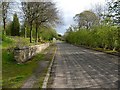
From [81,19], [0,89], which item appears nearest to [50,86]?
[0,89]

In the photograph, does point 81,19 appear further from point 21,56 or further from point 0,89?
point 0,89

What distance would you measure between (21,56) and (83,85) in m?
10.9

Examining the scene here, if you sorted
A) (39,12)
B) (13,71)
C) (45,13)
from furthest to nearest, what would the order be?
(45,13), (39,12), (13,71)

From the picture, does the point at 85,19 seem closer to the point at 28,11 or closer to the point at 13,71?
the point at 28,11

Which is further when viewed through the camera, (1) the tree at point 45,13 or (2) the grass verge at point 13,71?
(1) the tree at point 45,13

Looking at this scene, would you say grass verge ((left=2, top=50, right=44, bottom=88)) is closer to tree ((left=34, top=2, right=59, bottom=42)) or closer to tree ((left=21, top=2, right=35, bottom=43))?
tree ((left=21, top=2, right=35, bottom=43))

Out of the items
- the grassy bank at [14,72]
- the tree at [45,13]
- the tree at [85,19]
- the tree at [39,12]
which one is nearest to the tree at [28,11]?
the tree at [39,12]

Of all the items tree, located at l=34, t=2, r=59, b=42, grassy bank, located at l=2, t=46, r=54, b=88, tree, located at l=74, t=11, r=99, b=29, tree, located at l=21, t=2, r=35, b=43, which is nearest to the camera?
grassy bank, located at l=2, t=46, r=54, b=88

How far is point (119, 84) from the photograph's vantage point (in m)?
12.5

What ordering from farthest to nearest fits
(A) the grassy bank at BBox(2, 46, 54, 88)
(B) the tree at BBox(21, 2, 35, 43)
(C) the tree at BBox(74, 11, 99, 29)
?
(C) the tree at BBox(74, 11, 99, 29), (B) the tree at BBox(21, 2, 35, 43), (A) the grassy bank at BBox(2, 46, 54, 88)

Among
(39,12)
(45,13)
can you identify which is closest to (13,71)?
(39,12)

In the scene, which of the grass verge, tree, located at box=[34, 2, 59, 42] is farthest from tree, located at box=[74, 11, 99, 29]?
the grass verge

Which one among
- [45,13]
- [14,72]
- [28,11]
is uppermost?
[28,11]

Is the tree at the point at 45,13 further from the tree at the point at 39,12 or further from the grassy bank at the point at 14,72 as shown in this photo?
the grassy bank at the point at 14,72
